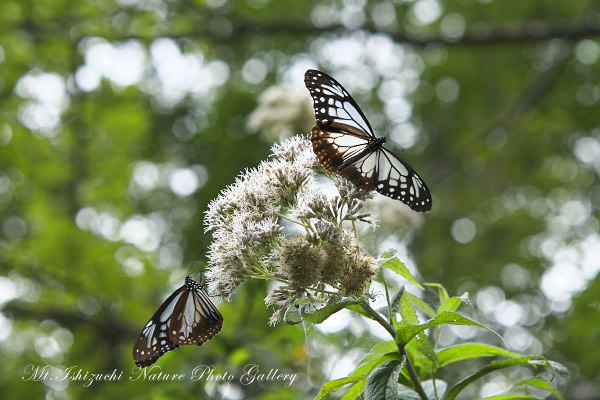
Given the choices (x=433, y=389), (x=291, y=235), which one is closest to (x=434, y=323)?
(x=433, y=389)

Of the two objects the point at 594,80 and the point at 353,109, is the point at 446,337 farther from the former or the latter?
the point at 353,109

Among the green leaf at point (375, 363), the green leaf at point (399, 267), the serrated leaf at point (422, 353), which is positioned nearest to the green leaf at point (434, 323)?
the green leaf at point (375, 363)

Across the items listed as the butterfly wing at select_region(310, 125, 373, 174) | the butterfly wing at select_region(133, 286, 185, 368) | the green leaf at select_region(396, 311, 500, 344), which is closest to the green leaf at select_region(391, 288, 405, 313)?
the green leaf at select_region(396, 311, 500, 344)

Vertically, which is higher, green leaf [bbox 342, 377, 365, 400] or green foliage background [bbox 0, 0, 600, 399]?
green foliage background [bbox 0, 0, 600, 399]

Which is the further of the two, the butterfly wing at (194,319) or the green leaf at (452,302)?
the butterfly wing at (194,319)

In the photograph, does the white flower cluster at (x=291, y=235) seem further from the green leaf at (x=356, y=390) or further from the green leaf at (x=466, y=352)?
the green leaf at (x=466, y=352)

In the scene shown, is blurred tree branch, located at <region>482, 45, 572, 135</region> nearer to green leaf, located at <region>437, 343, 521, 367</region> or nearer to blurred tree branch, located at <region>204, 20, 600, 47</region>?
blurred tree branch, located at <region>204, 20, 600, 47</region>

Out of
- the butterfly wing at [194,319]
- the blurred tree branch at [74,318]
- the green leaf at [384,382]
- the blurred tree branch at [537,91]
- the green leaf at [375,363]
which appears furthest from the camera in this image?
the blurred tree branch at [537,91]

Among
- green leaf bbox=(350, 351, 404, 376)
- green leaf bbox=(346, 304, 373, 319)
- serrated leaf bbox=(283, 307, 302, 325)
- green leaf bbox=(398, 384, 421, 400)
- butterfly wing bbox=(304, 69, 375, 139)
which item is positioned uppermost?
butterfly wing bbox=(304, 69, 375, 139)
